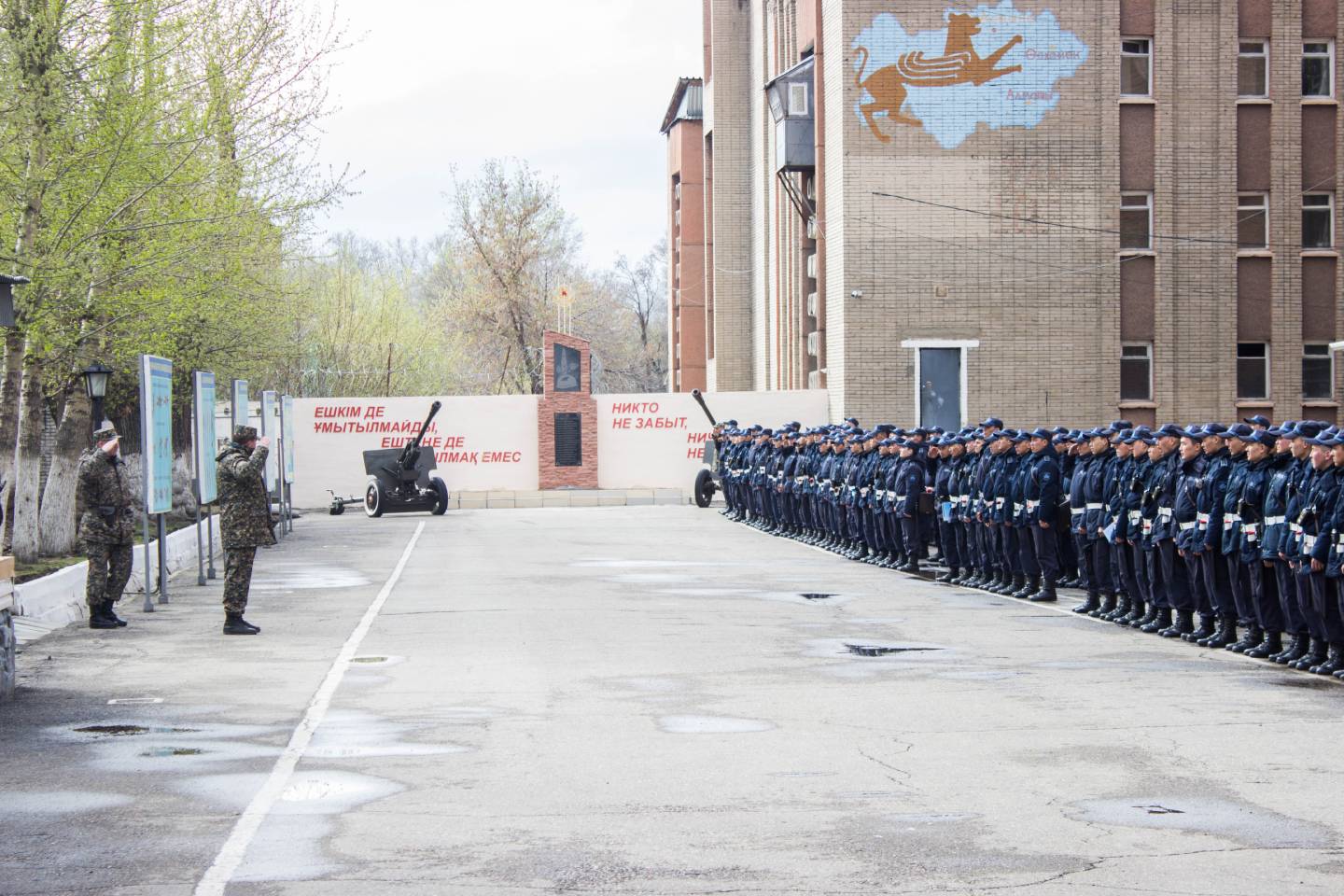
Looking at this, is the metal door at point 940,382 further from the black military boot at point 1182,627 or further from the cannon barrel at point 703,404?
the black military boot at point 1182,627

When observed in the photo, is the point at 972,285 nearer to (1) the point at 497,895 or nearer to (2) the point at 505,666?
(2) the point at 505,666

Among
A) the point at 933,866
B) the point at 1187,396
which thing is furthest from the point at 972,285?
the point at 933,866

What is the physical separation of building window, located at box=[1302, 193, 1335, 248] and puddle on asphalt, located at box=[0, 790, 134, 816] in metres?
34.8

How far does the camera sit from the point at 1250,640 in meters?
14.3

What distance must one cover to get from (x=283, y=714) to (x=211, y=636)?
4.99 meters

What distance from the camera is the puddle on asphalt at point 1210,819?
7.15m

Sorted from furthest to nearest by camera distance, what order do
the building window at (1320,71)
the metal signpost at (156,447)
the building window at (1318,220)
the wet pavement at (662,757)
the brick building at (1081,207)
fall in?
the building window at (1318,220), the brick building at (1081,207), the building window at (1320,71), the metal signpost at (156,447), the wet pavement at (662,757)

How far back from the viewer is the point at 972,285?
37812 millimetres

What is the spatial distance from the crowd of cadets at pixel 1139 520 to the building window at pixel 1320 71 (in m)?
18.2

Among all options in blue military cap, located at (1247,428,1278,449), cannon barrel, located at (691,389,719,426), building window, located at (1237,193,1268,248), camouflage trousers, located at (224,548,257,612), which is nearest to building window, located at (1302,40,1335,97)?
building window, located at (1237,193,1268,248)

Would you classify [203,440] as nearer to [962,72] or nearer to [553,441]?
[962,72]

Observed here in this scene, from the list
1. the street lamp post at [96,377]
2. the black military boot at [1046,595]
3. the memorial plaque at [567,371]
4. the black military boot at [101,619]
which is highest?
the memorial plaque at [567,371]

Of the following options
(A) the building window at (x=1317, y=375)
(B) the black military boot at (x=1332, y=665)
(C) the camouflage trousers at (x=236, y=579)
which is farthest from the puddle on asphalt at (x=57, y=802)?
(A) the building window at (x=1317, y=375)

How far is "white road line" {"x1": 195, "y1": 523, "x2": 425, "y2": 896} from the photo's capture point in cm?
661
